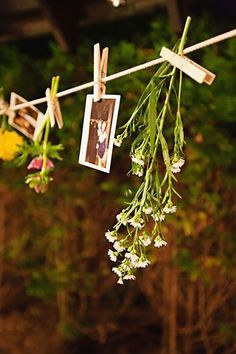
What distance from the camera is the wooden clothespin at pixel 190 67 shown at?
117cm

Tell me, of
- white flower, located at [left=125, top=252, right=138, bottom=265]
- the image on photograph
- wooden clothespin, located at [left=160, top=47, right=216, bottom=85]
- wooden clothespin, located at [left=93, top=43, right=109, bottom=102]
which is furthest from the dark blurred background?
white flower, located at [left=125, top=252, right=138, bottom=265]

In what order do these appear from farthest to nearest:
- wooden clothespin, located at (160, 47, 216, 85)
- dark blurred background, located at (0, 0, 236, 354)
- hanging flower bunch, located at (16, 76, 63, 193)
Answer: dark blurred background, located at (0, 0, 236, 354), hanging flower bunch, located at (16, 76, 63, 193), wooden clothespin, located at (160, 47, 216, 85)

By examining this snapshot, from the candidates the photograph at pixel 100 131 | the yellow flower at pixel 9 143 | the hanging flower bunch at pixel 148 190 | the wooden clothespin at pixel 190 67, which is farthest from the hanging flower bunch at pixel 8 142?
the wooden clothespin at pixel 190 67

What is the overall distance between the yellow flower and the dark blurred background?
479 mm

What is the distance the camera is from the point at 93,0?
2619mm

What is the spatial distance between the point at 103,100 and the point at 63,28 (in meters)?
1.16

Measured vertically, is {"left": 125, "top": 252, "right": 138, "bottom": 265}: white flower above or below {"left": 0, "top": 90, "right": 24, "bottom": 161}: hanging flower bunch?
below

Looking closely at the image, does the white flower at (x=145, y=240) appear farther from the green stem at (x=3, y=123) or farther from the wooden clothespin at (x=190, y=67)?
the green stem at (x=3, y=123)

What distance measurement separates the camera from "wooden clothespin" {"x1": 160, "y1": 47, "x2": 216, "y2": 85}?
3.82 feet

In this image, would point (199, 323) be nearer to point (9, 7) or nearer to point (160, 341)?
point (160, 341)

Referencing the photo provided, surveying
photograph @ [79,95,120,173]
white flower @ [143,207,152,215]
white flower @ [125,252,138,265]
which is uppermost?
photograph @ [79,95,120,173]

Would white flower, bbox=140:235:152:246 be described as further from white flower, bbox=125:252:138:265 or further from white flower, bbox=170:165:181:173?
white flower, bbox=170:165:181:173

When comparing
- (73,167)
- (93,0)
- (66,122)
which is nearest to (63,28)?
(93,0)

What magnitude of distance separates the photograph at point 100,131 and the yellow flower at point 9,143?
0.48 metres
